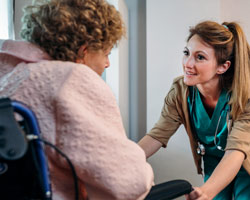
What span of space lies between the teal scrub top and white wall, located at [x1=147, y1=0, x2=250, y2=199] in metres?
0.33

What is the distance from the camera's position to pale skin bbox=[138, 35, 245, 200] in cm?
115

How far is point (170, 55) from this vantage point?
1772 mm

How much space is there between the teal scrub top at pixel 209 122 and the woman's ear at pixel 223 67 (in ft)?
0.31

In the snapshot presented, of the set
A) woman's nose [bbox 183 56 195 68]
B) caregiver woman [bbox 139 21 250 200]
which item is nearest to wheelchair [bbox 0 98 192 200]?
caregiver woman [bbox 139 21 250 200]

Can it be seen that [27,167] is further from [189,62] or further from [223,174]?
[189,62]

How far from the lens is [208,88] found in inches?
55.3

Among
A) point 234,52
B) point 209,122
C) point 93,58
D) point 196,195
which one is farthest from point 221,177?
point 93,58

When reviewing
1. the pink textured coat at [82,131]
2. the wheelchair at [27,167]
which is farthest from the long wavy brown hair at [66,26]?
the wheelchair at [27,167]

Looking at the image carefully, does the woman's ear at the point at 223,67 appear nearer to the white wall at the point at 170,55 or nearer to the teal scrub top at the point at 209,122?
the teal scrub top at the point at 209,122

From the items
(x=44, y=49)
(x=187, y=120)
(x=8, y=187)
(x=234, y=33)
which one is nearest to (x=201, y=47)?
(x=234, y=33)

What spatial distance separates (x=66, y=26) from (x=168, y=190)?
0.49 meters

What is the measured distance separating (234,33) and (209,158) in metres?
0.61

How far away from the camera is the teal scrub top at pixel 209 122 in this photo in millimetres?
1365

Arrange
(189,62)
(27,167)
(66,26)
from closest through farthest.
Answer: (27,167) → (66,26) → (189,62)
